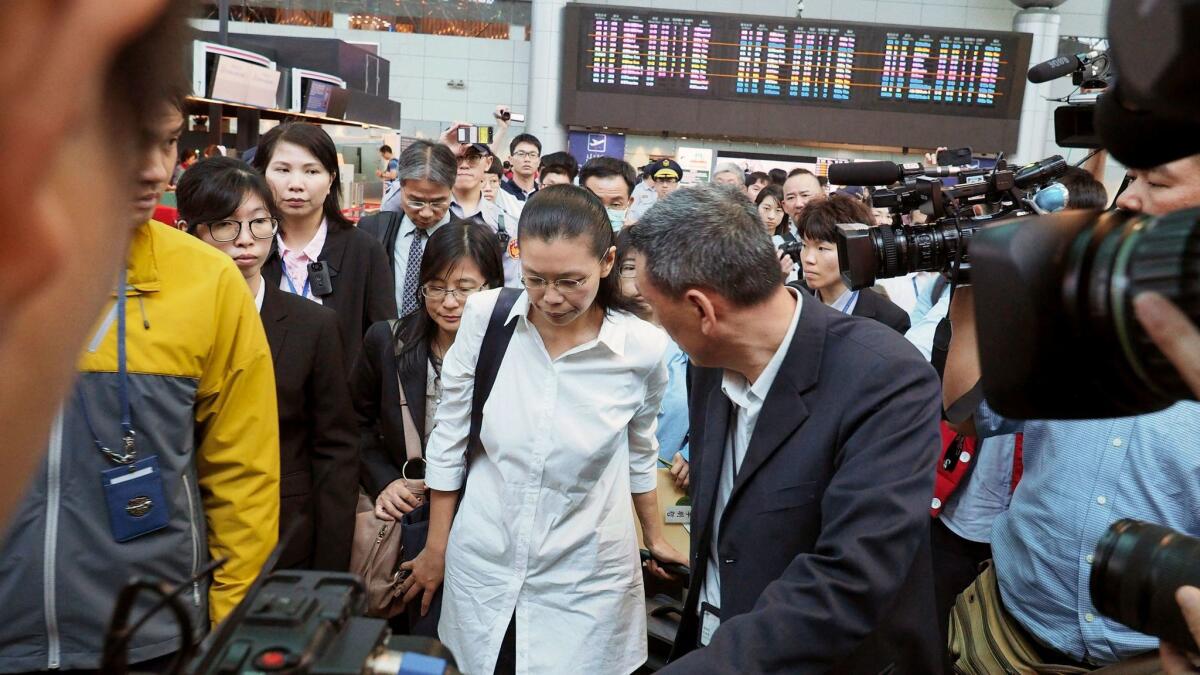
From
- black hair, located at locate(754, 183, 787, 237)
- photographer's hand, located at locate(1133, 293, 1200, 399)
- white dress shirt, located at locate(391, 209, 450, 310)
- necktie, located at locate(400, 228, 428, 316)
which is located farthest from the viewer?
black hair, located at locate(754, 183, 787, 237)

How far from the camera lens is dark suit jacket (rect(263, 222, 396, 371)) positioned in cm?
346

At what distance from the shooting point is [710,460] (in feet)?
6.41

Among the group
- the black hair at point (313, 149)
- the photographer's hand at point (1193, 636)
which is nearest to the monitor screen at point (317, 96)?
the black hair at point (313, 149)

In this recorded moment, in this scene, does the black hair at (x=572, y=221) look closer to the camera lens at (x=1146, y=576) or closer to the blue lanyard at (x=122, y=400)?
the blue lanyard at (x=122, y=400)

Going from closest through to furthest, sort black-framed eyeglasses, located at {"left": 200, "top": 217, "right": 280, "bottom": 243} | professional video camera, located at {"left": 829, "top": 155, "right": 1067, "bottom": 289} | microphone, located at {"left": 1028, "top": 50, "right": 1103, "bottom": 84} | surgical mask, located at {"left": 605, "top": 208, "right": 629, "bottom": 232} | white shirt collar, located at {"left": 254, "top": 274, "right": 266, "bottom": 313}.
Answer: professional video camera, located at {"left": 829, "top": 155, "right": 1067, "bottom": 289}, white shirt collar, located at {"left": 254, "top": 274, "right": 266, "bottom": 313}, black-framed eyeglasses, located at {"left": 200, "top": 217, "right": 280, "bottom": 243}, microphone, located at {"left": 1028, "top": 50, "right": 1103, "bottom": 84}, surgical mask, located at {"left": 605, "top": 208, "right": 629, "bottom": 232}

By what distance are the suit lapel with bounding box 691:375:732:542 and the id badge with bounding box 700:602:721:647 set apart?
0.48 feet

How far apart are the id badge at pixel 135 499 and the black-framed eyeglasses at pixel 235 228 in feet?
3.71

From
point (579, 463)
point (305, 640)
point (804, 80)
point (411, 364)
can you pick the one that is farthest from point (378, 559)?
point (804, 80)

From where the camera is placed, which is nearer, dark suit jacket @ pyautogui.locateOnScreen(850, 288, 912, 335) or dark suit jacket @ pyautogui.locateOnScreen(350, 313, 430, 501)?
dark suit jacket @ pyautogui.locateOnScreen(350, 313, 430, 501)

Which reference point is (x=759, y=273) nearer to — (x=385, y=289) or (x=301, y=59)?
(x=385, y=289)

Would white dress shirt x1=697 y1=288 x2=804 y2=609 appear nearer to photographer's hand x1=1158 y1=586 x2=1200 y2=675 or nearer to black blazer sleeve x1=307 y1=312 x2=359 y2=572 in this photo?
photographer's hand x1=1158 y1=586 x2=1200 y2=675

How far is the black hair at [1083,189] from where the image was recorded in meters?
3.26

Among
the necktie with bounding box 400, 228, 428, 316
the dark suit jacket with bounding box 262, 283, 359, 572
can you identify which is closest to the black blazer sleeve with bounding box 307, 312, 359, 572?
the dark suit jacket with bounding box 262, 283, 359, 572

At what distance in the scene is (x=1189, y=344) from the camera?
2.30ft
